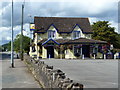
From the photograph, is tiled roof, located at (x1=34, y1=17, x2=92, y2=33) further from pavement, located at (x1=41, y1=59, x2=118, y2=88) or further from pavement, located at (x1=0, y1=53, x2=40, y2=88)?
pavement, located at (x1=0, y1=53, x2=40, y2=88)

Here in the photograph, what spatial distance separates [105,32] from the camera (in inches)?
2162

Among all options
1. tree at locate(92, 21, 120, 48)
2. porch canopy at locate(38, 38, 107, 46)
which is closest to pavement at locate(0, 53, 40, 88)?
porch canopy at locate(38, 38, 107, 46)

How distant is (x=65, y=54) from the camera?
39.5 m

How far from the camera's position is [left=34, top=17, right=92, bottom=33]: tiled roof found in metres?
43.2

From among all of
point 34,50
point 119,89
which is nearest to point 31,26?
point 34,50

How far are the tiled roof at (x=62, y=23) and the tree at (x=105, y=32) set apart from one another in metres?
9.11

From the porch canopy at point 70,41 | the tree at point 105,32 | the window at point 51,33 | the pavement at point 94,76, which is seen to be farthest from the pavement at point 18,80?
the tree at point 105,32

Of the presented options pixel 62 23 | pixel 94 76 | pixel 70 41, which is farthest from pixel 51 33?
pixel 94 76

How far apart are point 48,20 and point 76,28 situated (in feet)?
20.7

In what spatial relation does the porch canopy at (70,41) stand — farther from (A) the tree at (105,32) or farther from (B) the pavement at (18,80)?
(B) the pavement at (18,80)

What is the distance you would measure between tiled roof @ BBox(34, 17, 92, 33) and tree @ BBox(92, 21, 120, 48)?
9111 mm

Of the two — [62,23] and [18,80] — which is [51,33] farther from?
[18,80]

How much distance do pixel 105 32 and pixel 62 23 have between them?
1463cm

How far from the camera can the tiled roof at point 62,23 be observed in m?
43.2
